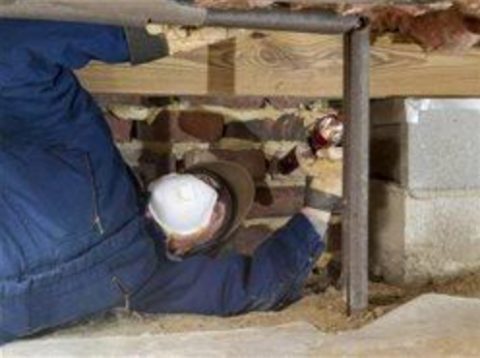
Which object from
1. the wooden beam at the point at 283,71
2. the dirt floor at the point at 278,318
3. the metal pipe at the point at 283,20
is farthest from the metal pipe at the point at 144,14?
the dirt floor at the point at 278,318

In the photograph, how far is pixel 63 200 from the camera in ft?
5.15

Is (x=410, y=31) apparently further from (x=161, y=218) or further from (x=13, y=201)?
(x=13, y=201)

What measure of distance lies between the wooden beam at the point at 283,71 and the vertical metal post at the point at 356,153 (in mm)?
356

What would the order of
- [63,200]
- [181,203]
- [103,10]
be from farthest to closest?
[181,203] < [63,200] < [103,10]

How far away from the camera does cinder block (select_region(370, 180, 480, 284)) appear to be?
77.0 inches

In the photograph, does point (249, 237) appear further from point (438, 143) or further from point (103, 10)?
point (103, 10)

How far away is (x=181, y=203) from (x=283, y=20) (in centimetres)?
61

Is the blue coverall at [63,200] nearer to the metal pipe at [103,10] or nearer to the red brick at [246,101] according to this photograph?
the metal pipe at [103,10]

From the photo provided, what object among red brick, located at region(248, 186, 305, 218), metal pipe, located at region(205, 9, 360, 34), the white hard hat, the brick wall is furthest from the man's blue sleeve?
red brick, located at region(248, 186, 305, 218)

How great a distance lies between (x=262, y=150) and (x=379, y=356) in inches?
34.2

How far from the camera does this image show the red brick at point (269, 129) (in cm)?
213

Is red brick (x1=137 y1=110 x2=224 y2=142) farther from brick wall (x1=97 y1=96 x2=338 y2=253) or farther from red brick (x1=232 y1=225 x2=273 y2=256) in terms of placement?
red brick (x1=232 y1=225 x2=273 y2=256)

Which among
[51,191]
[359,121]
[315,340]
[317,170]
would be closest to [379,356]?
[315,340]

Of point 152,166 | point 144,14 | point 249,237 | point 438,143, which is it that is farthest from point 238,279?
point 144,14
